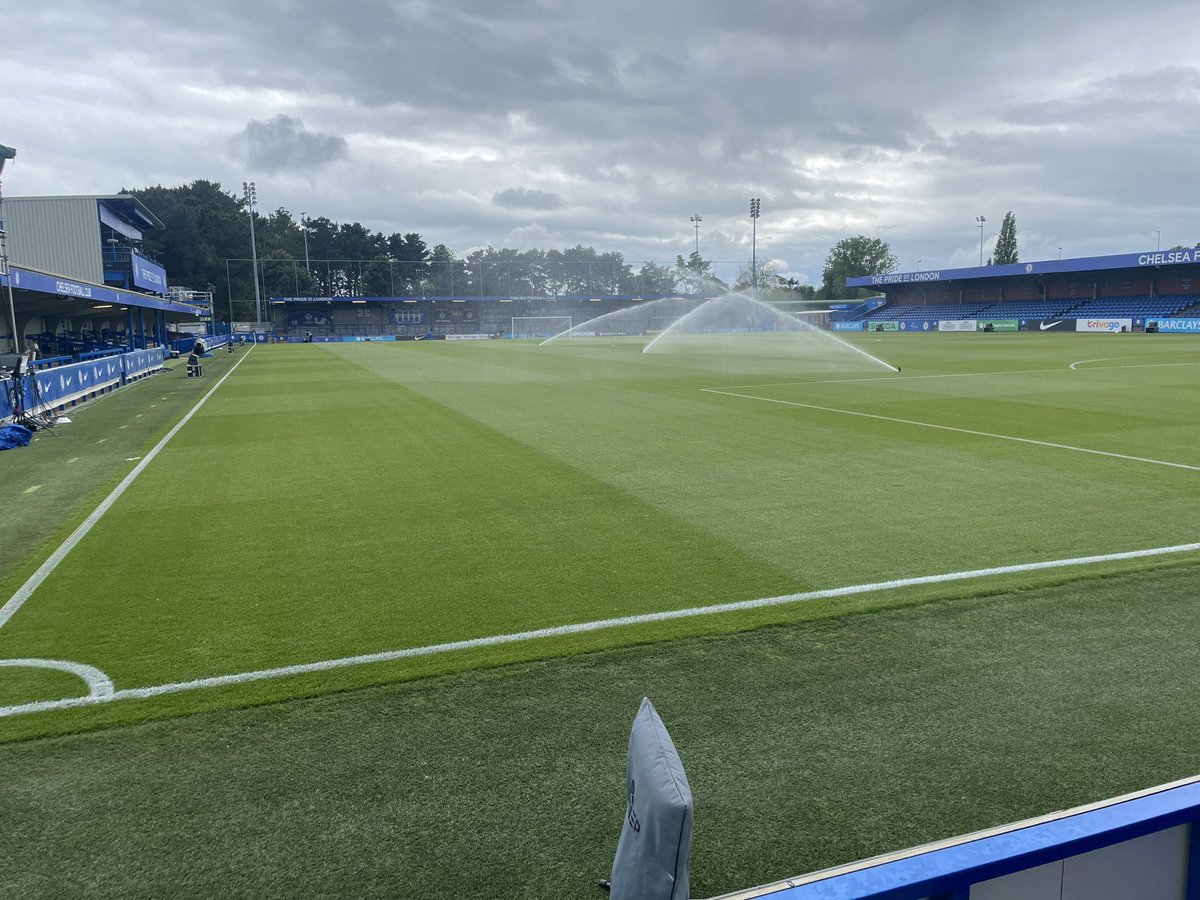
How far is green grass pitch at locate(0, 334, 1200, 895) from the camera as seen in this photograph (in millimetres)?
3977

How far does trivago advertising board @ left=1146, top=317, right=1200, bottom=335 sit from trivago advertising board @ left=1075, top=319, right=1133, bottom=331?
1.76m

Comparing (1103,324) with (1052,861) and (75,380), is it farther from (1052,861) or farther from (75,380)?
(1052,861)

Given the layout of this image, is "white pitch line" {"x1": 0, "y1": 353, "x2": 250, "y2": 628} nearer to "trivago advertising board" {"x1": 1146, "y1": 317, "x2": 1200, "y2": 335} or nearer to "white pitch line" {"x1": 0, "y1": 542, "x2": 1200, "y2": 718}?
"white pitch line" {"x1": 0, "y1": 542, "x2": 1200, "y2": 718}

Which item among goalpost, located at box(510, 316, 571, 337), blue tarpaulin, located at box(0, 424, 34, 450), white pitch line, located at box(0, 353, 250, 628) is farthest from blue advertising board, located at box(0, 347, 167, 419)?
goalpost, located at box(510, 316, 571, 337)

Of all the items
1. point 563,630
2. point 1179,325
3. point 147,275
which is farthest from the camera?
point 1179,325

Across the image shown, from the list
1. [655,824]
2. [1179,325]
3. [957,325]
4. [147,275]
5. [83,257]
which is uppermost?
[83,257]

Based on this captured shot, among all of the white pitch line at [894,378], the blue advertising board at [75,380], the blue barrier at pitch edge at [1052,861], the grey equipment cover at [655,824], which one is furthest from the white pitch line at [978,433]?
the blue advertising board at [75,380]

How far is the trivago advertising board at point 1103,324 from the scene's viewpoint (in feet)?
222

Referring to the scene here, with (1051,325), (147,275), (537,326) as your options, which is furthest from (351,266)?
(1051,325)

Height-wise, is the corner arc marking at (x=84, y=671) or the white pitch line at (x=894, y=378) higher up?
the white pitch line at (x=894, y=378)

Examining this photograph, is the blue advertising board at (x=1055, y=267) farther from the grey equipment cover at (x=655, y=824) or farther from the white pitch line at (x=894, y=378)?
the grey equipment cover at (x=655, y=824)

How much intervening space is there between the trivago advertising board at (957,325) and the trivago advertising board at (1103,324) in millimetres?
11390

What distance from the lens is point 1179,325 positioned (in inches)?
2499

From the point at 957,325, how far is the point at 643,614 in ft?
288
